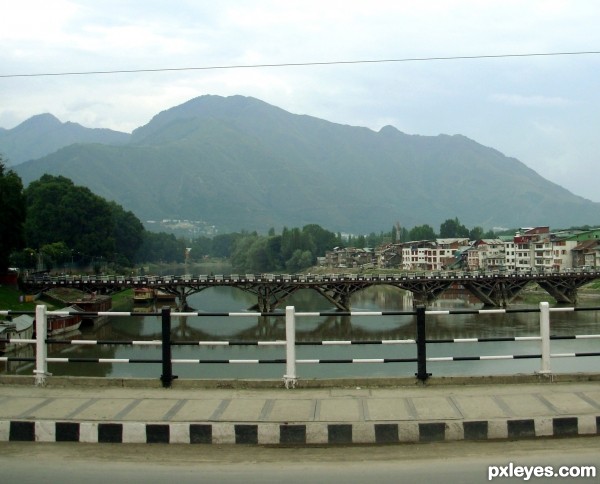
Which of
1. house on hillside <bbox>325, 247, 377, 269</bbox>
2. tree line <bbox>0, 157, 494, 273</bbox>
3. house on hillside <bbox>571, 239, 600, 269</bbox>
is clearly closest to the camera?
tree line <bbox>0, 157, 494, 273</bbox>

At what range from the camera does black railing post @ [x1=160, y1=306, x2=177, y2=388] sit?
24.1 ft

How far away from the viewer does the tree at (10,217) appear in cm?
4684

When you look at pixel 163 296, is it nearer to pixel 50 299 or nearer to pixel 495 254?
pixel 50 299

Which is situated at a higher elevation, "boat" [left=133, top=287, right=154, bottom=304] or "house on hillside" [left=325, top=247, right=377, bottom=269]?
"house on hillside" [left=325, top=247, right=377, bottom=269]

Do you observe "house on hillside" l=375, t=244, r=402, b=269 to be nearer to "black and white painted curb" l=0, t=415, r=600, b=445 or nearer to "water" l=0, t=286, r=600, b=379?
"water" l=0, t=286, r=600, b=379

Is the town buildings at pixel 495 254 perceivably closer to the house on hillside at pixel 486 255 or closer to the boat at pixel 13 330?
the house on hillside at pixel 486 255

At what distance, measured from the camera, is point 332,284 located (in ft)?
167

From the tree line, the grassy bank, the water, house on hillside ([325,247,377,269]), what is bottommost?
the water

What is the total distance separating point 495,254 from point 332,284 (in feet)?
177

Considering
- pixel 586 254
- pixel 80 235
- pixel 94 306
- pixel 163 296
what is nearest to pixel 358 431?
pixel 94 306

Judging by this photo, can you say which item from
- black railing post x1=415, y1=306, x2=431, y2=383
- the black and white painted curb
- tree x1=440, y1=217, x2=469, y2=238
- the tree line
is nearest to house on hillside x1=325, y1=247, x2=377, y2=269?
the tree line

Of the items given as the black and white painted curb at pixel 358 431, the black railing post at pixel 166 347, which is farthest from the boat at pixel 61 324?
the black and white painted curb at pixel 358 431

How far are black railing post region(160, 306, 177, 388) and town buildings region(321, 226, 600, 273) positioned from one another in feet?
214

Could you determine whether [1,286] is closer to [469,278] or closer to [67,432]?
[469,278]
